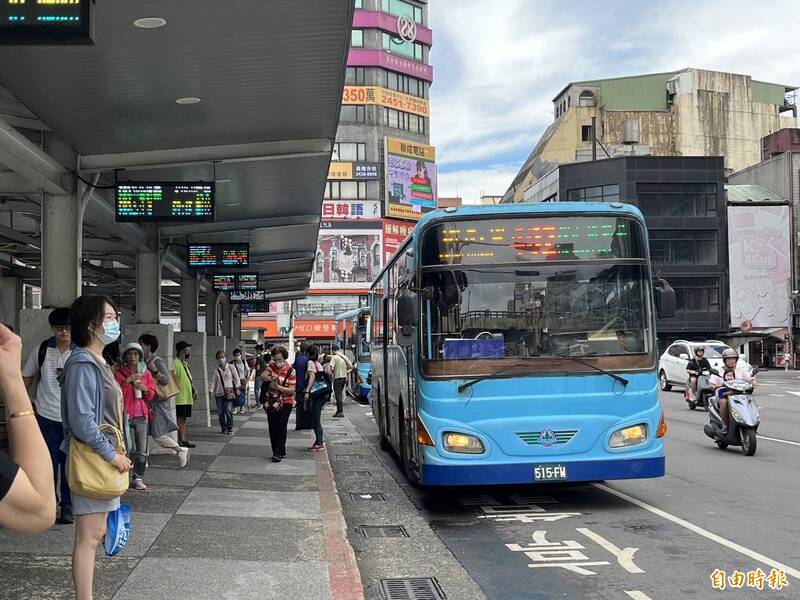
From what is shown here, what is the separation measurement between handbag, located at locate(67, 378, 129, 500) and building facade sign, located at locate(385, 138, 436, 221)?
77.4 metres

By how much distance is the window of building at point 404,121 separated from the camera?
8381 centimetres

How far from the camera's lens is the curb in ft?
20.4

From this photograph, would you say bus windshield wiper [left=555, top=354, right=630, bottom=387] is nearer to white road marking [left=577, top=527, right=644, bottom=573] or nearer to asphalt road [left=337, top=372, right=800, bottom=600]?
asphalt road [left=337, top=372, right=800, bottom=600]

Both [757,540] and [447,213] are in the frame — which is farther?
[447,213]

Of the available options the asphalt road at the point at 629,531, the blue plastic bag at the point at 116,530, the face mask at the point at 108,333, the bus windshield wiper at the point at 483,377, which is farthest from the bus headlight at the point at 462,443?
the face mask at the point at 108,333

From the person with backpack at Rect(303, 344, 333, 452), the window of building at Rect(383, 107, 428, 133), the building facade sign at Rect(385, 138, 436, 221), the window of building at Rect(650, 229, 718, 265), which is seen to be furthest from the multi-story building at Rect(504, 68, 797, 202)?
the person with backpack at Rect(303, 344, 333, 452)

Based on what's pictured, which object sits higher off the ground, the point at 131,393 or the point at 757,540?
the point at 131,393

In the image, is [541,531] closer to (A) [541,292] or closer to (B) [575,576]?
(B) [575,576]

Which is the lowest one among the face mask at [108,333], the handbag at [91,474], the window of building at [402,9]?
the handbag at [91,474]

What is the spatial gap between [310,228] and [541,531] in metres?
13.6

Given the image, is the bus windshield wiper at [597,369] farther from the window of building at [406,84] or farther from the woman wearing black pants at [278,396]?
the window of building at [406,84]

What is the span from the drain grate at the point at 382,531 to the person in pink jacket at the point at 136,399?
9.51ft

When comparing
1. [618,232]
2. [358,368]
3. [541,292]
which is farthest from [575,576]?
[358,368]

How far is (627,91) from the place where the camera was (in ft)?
277
